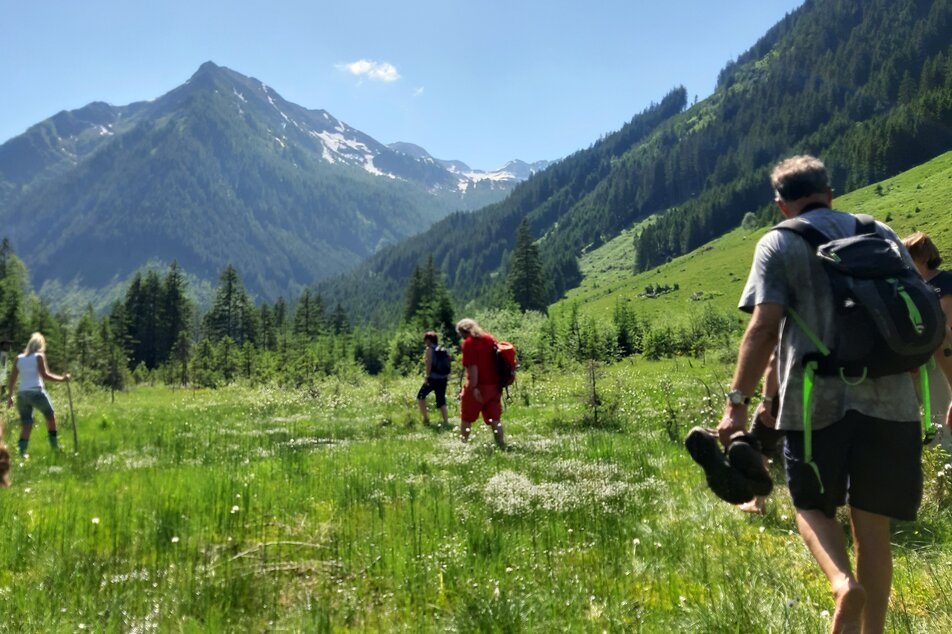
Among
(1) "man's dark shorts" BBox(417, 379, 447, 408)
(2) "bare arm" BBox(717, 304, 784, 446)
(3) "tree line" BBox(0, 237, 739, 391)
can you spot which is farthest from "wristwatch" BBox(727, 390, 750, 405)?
(3) "tree line" BBox(0, 237, 739, 391)

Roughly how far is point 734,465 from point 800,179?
1.56m

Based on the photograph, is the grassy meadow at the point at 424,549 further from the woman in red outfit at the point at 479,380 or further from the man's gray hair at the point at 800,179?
the man's gray hair at the point at 800,179

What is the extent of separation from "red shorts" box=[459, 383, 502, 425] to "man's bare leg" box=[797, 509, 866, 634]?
6.96 m

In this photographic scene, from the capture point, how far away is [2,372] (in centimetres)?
793

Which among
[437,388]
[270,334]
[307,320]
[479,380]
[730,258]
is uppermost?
[730,258]

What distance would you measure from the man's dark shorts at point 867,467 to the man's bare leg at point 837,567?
7 cm

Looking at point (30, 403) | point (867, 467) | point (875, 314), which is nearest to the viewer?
point (875, 314)

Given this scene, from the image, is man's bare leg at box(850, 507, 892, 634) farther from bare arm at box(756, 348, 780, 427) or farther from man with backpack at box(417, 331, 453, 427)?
man with backpack at box(417, 331, 453, 427)

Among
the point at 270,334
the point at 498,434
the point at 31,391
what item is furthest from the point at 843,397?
the point at 270,334

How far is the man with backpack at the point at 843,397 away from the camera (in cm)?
261

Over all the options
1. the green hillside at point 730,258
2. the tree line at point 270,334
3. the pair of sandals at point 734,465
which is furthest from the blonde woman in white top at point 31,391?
the green hillside at point 730,258

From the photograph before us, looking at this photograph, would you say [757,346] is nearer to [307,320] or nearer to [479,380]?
[479,380]

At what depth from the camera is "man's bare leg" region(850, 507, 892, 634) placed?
2.67 meters

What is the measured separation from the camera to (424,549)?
4.29m
